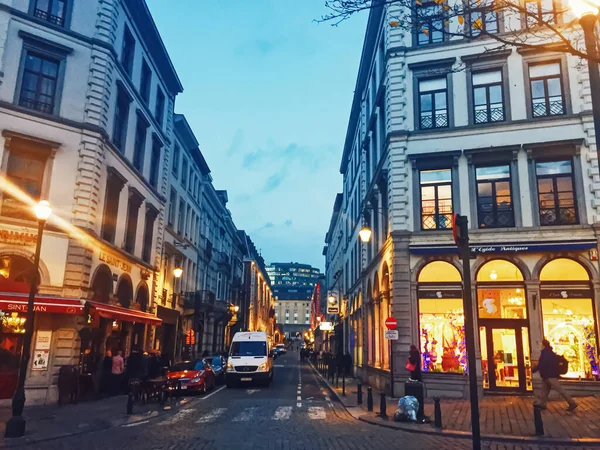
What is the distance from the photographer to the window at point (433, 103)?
21641 mm

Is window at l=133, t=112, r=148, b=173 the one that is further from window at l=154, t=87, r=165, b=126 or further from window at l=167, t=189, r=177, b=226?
window at l=167, t=189, r=177, b=226

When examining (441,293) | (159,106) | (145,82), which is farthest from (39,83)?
(441,293)

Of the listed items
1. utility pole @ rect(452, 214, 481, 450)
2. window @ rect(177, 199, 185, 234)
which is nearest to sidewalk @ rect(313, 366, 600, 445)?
utility pole @ rect(452, 214, 481, 450)

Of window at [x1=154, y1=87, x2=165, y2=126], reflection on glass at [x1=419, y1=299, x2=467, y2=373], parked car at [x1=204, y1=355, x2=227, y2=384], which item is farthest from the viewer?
window at [x1=154, y1=87, x2=165, y2=126]

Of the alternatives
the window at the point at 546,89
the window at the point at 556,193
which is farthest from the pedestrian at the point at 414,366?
the window at the point at 546,89

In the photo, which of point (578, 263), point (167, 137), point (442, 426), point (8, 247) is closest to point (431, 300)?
point (578, 263)

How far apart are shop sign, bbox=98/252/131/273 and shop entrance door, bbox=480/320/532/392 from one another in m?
16.0

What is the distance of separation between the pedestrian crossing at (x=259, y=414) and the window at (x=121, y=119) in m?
13.6

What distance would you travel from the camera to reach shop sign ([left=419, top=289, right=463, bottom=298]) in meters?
20.2

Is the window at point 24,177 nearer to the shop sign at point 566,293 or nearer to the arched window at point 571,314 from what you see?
the shop sign at point 566,293

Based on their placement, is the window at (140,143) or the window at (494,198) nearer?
the window at (494,198)

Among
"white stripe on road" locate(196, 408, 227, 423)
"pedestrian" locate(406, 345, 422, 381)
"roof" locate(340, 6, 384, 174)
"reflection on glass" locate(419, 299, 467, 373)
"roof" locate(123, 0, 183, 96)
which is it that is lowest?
"white stripe on road" locate(196, 408, 227, 423)

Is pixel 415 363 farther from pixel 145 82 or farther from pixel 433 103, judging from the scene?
pixel 145 82

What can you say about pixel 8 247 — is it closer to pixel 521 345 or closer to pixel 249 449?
pixel 249 449
